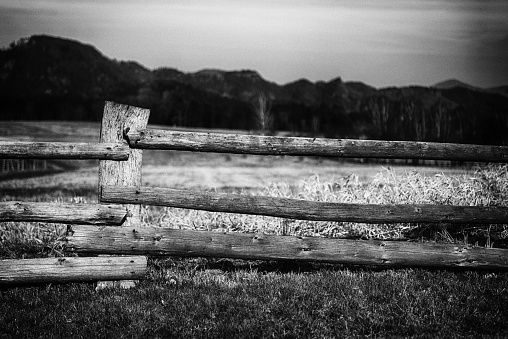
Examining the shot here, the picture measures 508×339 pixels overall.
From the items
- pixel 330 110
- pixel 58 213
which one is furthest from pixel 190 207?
pixel 330 110

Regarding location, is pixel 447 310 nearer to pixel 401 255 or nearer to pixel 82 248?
pixel 401 255

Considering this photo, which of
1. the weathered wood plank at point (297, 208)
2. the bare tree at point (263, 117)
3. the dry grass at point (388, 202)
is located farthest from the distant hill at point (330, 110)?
the weathered wood plank at point (297, 208)

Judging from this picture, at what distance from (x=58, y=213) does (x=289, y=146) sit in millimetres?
2813

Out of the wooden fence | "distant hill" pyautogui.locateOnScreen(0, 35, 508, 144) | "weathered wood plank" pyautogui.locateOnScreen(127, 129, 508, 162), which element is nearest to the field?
the wooden fence

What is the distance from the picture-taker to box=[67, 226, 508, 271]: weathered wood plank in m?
5.07

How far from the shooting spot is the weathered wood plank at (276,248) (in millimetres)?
5074

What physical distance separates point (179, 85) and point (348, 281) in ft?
291

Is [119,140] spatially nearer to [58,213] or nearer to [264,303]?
[58,213]

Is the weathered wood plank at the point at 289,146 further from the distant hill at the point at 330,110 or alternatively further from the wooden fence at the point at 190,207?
the distant hill at the point at 330,110

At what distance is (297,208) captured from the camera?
5.31 m

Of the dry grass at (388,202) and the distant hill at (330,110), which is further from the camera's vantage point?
the distant hill at (330,110)

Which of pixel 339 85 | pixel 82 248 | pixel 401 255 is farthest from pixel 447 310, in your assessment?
pixel 339 85

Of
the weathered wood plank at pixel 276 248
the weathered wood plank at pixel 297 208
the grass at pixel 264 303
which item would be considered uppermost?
the weathered wood plank at pixel 297 208

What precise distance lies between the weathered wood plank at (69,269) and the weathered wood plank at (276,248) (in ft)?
0.45
